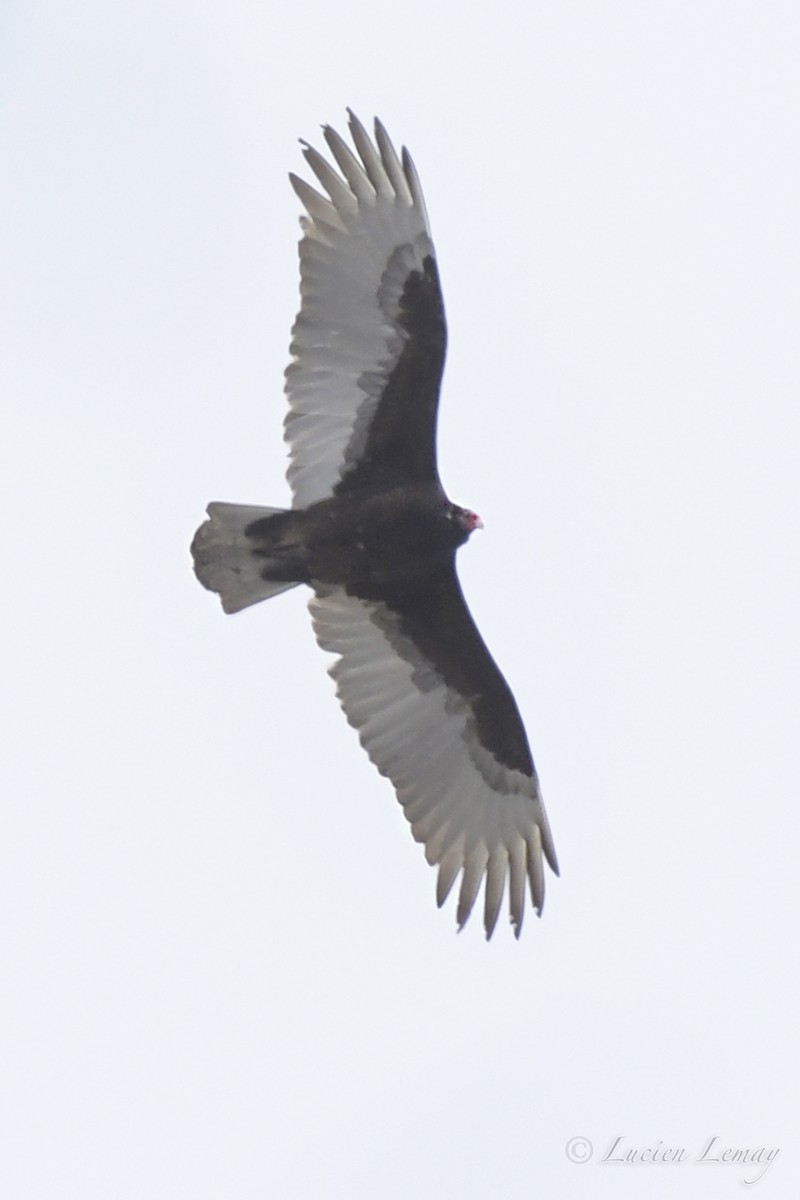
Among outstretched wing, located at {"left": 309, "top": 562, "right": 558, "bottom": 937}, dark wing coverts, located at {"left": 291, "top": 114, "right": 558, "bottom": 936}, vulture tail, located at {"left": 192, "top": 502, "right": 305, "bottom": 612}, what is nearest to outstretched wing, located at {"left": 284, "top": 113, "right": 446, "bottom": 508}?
dark wing coverts, located at {"left": 291, "top": 114, "right": 558, "bottom": 936}

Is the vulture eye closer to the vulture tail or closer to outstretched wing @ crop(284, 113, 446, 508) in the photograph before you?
outstretched wing @ crop(284, 113, 446, 508)

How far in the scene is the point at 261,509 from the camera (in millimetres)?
14484

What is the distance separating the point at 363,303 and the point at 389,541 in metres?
1.40

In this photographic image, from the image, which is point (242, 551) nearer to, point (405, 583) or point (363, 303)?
point (405, 583)

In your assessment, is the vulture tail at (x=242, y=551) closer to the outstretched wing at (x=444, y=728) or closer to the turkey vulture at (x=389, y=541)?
the turkey vulture at (x=389, y=541)

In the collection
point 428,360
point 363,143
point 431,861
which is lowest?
point 431,861

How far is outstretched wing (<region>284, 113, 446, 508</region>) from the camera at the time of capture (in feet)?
46.7

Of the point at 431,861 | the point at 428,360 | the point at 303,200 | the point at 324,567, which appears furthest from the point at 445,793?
the point at 303,200

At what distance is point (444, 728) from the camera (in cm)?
1520

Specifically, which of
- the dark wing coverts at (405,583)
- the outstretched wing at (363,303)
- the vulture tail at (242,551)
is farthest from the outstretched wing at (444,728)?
the outstretched wing at (363,303)

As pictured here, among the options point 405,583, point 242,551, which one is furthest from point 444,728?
point 242,551

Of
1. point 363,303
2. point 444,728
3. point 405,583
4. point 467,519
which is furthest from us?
point 444,728

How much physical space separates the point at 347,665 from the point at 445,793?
986 mm

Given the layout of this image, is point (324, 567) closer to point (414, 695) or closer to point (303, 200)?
point (414, 695)
